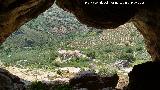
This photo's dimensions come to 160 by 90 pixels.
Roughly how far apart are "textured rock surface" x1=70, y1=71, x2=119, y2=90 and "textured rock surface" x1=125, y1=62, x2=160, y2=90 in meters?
5.08

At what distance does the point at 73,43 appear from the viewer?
77875 mm

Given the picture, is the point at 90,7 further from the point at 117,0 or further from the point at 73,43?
the point at 73,43

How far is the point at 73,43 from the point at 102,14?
5244 cm

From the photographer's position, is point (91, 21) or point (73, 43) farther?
point (73, 43)

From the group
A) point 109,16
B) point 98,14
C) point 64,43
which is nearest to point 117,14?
point 109,16

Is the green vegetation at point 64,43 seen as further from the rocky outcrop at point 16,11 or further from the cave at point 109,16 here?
the cave at point 109,16

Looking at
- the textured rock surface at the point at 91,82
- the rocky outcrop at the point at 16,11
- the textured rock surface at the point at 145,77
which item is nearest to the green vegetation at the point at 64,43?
the textured rock surface at the point at 91,82

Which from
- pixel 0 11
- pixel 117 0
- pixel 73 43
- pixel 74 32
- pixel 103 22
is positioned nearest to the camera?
pixel 0 11

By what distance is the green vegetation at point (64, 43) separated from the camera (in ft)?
203

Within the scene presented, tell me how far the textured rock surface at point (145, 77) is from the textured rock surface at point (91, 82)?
5080 millimetres

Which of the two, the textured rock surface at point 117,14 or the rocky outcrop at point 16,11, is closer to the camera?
the rocky outcrop at point 16,11

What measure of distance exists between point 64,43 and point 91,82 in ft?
169

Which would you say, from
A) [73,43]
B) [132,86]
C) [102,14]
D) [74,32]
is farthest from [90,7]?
[74,32]

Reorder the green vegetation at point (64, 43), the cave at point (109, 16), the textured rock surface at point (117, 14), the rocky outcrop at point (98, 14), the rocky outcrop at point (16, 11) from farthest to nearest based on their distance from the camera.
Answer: the green vegetation at point (64, 43) < the textured rock surface at point (117, 14) < the rocky outcrop at point (98, 14) < the cave at point (109, 16) < the rocky outcrop at point (16, 11)
